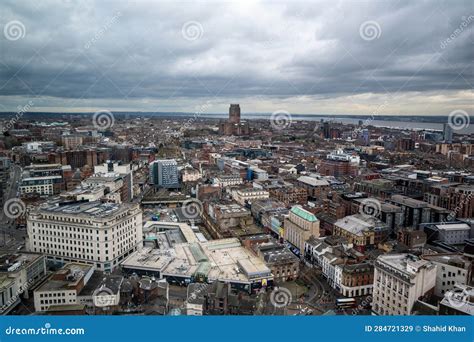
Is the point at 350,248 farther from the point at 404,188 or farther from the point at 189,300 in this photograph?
the point at 404,188

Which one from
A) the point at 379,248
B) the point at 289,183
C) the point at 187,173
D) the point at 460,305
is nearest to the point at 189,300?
the point at 460,305

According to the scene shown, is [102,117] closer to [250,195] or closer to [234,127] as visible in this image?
[250,195]

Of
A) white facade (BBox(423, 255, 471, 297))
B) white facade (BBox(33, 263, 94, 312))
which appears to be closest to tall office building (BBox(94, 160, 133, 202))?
white facade (BBox(33, 263, 94, 312))

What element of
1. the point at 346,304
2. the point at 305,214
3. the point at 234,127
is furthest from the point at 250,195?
the point at 234,127

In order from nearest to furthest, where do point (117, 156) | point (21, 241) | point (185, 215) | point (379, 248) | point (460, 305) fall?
1. point (460, 305)
2. point (379, 248)
3. point (21, 241)
4. point (185, 215)
5. point (117, 156)

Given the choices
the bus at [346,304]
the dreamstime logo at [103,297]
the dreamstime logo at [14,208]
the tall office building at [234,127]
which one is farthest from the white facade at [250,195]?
the tall office building at [234,127]
